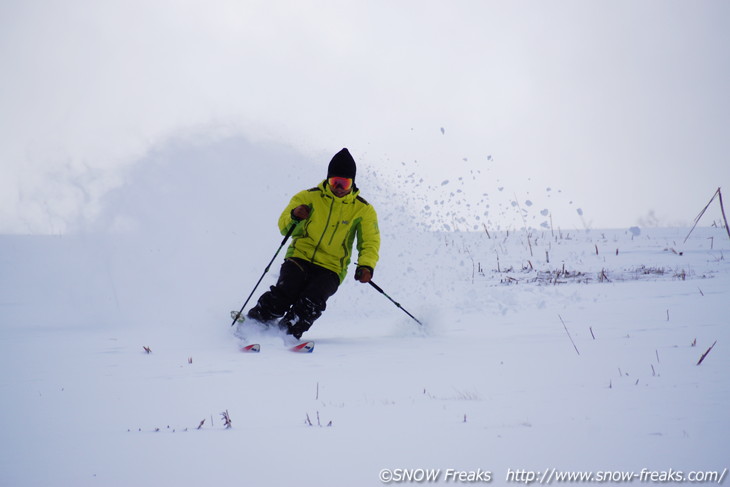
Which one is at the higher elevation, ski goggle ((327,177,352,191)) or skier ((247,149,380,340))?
ski goggle ((327,177,352,191))

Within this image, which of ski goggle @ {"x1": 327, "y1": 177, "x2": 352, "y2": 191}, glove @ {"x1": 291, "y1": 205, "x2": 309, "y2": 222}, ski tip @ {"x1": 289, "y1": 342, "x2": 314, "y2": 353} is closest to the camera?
ski tip @ {"x1": 289, "y1": 342, "x2": 314, "y2": 353}

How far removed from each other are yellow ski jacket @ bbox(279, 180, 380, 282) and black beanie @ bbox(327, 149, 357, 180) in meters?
0.15

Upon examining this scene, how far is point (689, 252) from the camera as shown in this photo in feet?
39.0

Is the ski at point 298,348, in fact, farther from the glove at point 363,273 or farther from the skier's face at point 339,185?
the skier's face at point 339,185

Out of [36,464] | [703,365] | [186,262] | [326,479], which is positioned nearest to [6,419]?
[36,464]

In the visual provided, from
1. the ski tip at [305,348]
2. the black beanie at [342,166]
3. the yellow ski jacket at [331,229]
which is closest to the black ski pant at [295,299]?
the yellow ski jacket at [331,229]

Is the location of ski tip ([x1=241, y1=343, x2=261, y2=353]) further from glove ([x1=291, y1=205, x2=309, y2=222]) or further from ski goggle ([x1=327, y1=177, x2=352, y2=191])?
ski goggle ([x1=327, y1=177, x2=352, y2=191])

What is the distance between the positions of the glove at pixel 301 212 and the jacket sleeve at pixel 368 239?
659 millimetres

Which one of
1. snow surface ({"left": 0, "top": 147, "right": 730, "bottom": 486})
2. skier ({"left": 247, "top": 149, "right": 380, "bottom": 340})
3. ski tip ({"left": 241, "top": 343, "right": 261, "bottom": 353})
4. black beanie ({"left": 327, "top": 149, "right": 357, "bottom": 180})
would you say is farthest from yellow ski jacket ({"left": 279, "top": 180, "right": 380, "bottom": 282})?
ski tip ({"left": 241, "top": 343, "right": 261, "bottom": 353})

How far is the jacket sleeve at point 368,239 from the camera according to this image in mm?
5715

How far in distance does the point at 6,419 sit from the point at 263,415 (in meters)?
1.36

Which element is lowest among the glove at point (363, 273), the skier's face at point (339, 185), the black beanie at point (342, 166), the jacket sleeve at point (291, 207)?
the glove at point (363, 273)

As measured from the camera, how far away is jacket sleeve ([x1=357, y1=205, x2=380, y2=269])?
5715mm

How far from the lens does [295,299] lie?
5684 millimetres
